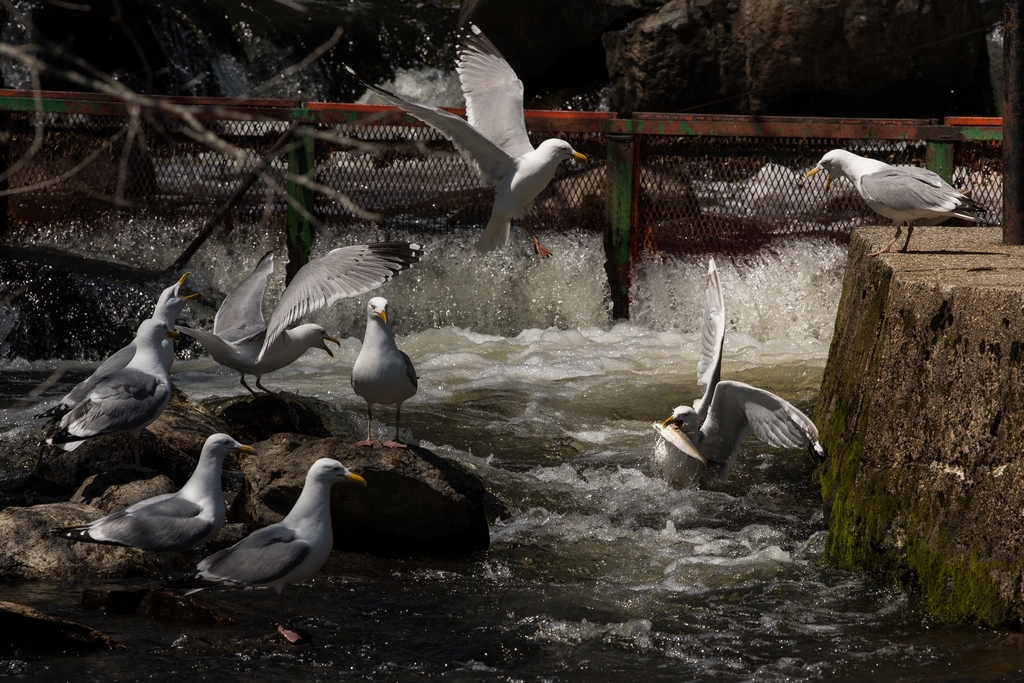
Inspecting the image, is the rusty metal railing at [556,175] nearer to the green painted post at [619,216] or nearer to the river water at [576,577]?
the green painted post at [619,216]

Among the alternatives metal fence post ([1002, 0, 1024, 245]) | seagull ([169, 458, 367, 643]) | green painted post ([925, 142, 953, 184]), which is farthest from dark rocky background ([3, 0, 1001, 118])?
seagull ([169, 458, 367, 643])

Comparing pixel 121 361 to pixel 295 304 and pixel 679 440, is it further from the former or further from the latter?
pixel 679 440

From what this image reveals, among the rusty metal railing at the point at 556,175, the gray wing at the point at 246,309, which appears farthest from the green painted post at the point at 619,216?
the gray wing at the point at 246,309

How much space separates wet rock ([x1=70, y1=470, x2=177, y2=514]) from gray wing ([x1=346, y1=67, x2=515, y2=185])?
2.16 m

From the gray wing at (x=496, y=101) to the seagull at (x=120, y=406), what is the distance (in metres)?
2.79

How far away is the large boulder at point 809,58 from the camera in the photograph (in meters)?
12.1

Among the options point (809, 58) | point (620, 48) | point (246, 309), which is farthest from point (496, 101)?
point (809, 58)

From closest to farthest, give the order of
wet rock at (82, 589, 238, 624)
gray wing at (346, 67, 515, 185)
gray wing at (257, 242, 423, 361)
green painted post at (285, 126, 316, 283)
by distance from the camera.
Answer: wet rock at (82, 589, 238, 624) → gray wing at (257, 242, 423, 361) → gray wing at (346, 67, 515, 185) → green painted post at (285, 126, 316, 283)

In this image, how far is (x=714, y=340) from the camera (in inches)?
228

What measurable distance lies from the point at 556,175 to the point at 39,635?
7.26 metres

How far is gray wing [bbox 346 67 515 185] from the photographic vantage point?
5.89m

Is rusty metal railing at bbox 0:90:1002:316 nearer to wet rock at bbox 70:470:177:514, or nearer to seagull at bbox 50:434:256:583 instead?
wet rock at bbox 70:470:177:514

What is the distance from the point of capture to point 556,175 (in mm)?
10188

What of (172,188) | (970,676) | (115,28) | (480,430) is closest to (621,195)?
(480,430)
